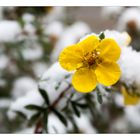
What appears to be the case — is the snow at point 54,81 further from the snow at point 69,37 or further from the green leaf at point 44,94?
the snow at point 69,37

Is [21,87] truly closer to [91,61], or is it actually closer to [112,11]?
[112,11]

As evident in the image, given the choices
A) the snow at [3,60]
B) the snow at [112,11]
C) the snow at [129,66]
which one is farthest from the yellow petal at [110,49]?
the snow at [112,11]

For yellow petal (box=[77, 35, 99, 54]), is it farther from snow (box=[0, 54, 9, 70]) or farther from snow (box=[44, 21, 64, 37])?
snow (box=[44, 21, 64, 37])

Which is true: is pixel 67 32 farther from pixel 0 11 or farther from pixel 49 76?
pixel 49 76

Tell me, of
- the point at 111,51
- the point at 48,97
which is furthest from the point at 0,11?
the point at 111,51

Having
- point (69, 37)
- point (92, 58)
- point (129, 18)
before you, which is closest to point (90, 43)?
point (92, 58)

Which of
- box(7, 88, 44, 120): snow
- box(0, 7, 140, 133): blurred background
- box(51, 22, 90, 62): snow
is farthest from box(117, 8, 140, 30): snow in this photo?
box(7, 88, 44, 120): snow

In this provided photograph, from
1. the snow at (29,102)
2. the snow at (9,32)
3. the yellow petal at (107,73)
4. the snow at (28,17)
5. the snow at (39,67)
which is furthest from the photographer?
the snow at (39,67)
